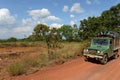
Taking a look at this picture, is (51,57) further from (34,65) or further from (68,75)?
(68,75)

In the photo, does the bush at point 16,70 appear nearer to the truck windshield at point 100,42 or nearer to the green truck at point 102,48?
the green truck at point 102,48

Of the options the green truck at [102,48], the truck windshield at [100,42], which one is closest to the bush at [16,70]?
the green truck at [102,48]

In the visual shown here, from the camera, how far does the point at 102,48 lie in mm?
16125

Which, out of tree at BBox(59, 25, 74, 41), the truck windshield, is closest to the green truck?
the truck windshield

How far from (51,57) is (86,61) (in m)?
3.18

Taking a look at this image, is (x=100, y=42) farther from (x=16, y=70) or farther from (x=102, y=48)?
(x=16, y=70)

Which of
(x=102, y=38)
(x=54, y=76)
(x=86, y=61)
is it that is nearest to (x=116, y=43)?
(x=102, y=38)

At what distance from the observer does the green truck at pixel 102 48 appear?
1570 centimetres

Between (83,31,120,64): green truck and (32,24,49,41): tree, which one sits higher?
(32,24,49,41): tree

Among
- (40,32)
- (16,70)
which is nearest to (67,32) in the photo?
(40,32)

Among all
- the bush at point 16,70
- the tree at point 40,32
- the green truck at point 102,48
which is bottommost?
the bush at point 16,70

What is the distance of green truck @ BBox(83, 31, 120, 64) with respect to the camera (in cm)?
1570

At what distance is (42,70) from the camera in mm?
12969

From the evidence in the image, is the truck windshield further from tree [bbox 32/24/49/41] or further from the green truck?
tree [bbox 32/24/49/41]
